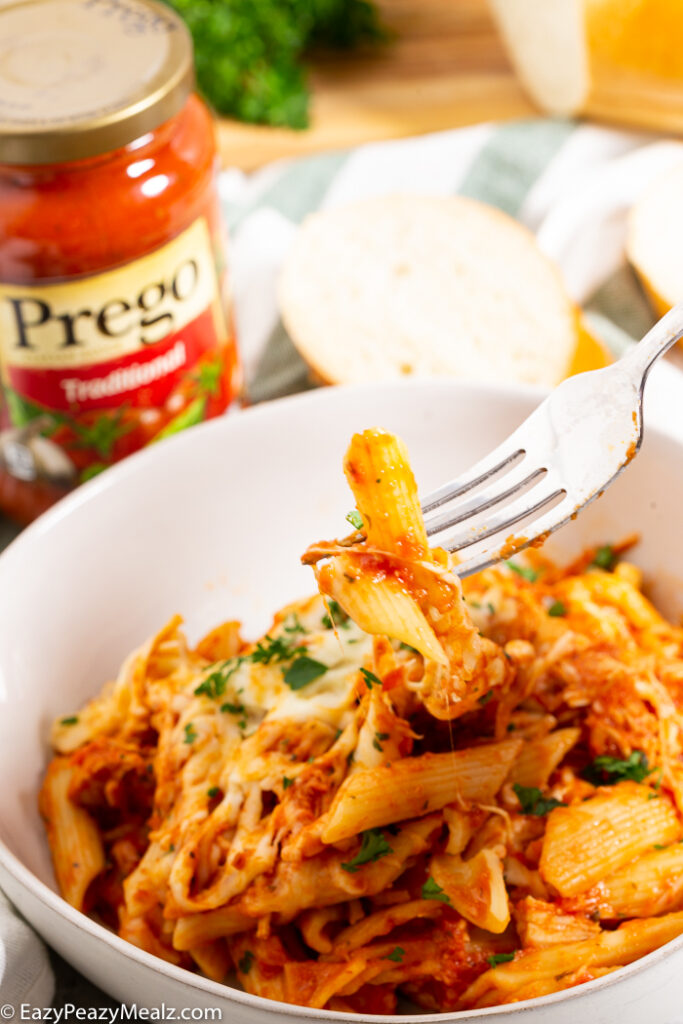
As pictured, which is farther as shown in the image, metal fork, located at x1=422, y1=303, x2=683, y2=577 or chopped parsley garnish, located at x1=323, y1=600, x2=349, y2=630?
chopped parsley garnish, located at x1=323, y1=600, x2=349, y2=630

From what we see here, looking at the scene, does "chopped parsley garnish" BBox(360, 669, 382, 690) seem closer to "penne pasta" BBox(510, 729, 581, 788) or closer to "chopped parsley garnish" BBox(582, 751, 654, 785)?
"penne pasta" BBox(510, 729, 581, 788)

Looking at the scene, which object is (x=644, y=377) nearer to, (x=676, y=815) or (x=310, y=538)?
(x=676, y=815)

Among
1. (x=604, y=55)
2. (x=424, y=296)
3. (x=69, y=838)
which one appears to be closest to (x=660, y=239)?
(x=424, y=296)

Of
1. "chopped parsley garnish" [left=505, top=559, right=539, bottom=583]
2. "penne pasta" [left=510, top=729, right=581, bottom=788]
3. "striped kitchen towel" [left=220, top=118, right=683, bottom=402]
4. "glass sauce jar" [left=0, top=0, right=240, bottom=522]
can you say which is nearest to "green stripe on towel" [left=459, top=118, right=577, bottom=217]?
"striped kitchen towel" [left=220, top=118, right=683, bottom=402]

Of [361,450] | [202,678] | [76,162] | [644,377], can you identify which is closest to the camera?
[361,450]

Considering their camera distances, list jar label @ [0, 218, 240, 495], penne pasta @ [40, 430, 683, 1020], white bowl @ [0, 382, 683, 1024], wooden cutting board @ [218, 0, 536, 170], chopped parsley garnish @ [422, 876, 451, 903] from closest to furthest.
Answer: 1. penne pasta @ [40, 430, 683, 1020]
2. chopped parsley garnish @ [422, 876, 451, 903]
3. white bowl @ [0, 382, 683, 1024]
4. jar label @ [0, 218, 240, 495]
5. wooden cutting board @ [218, 0, 536, 170]

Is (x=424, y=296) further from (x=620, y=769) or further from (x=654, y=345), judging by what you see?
(x=620, y=769)

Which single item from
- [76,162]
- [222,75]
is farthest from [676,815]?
[222,75]
